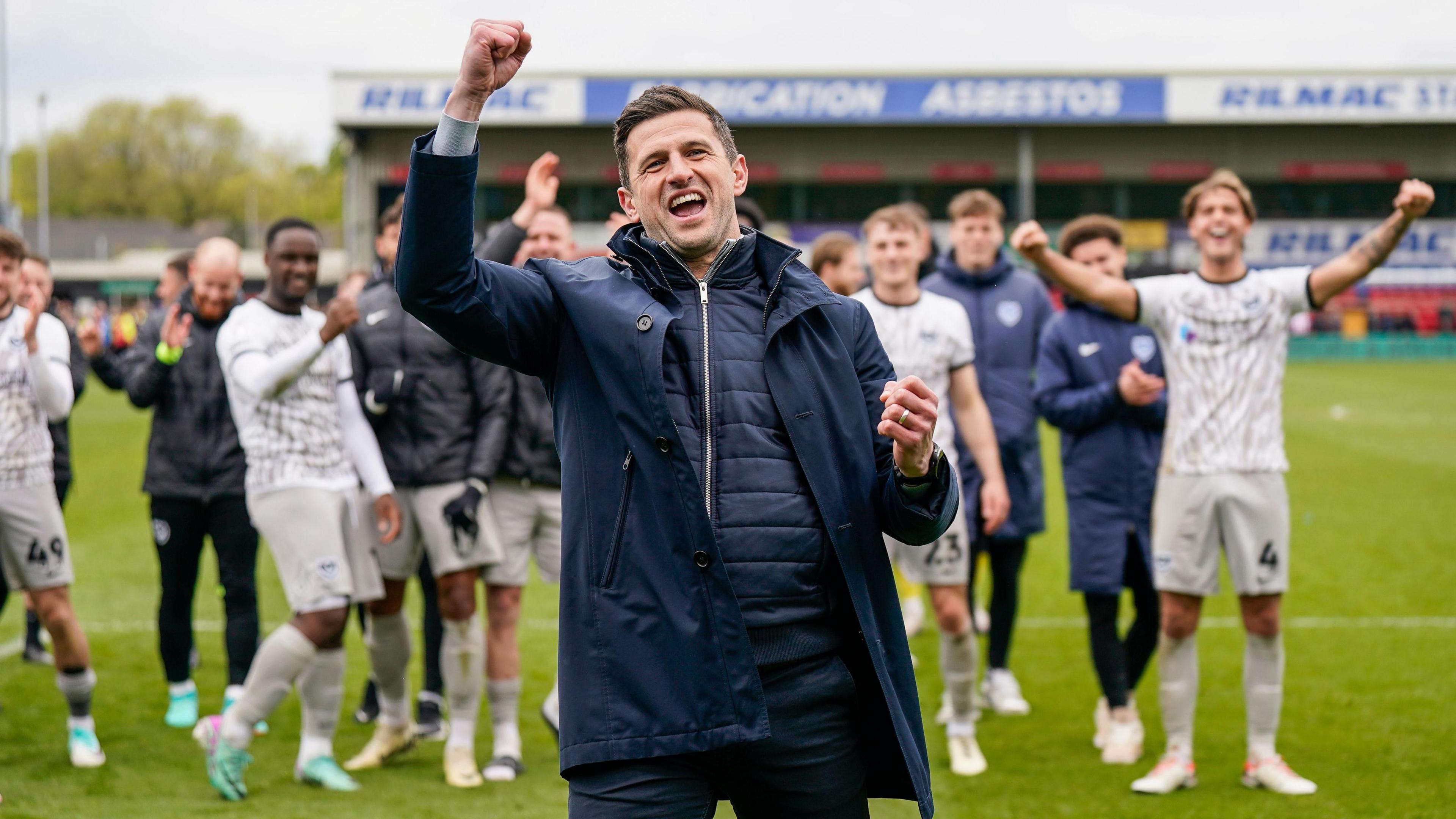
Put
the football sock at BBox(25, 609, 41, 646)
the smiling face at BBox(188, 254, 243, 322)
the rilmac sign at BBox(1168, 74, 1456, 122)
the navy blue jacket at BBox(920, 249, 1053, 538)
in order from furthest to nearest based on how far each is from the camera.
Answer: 1. the rilmac sign at BBox(1168, 74, 1456, 122)
2. the football sock at BBox(25, 609, 41, 646)
3. the navy blue jacket at BBox(920, 249, 1053, 538)
4. the smiling face at BBox(188, 254, 243, 322)

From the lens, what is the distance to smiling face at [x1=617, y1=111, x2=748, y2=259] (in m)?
2.79

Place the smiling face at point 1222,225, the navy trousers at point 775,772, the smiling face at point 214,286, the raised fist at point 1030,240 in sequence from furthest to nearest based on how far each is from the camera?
the smiling face at point 214,286 < the smiling face at point 1222,225 < the raised fist at point 1030,240 < the navy trousers at point 775,772

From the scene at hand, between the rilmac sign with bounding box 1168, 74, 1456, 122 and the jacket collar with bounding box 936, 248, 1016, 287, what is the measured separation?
39370mm

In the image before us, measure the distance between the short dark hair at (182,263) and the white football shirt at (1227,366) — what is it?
5.78m

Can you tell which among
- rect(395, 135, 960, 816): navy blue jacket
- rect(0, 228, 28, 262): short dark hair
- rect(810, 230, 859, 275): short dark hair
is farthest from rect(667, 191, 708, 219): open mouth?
rect(0, 228, 28, 262): short dark hair

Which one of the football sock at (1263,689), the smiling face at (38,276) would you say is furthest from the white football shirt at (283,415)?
the football sock at (1263,689)

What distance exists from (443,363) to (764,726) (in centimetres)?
347

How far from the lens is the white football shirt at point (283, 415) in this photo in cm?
529

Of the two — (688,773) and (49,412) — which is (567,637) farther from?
→ (49,412)

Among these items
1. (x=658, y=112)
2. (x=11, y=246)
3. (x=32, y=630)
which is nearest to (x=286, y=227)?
(x=11, y=246)

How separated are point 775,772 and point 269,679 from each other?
9.96ft

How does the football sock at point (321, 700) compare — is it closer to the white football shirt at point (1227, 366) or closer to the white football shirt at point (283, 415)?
the white football shirt at point (283, 415)

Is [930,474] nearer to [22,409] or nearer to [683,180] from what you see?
[683,180]

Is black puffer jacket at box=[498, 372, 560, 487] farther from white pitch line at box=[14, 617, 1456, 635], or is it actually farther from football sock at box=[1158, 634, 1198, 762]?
white pitch line at box=[14, 617, 1456, 635]
